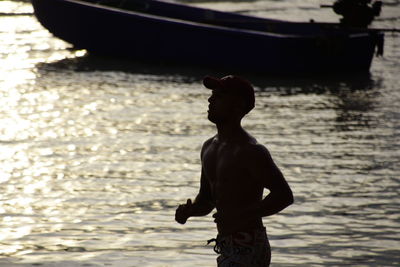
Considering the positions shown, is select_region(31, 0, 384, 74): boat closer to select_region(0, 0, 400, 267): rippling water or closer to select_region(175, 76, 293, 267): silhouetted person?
select_region(0, 0, 400, 267): rippling water

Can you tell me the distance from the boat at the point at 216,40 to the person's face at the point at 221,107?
12.2 m

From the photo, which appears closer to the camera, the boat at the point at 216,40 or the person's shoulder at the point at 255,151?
the person's shoulder at the point at 255,151

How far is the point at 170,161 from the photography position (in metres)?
11.0

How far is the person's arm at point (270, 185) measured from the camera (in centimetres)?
449

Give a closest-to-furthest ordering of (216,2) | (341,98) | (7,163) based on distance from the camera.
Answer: (7,163)
(341,98)
(216,2)

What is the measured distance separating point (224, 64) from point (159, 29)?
1.30 metres

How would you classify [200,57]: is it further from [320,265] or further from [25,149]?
[320,265]

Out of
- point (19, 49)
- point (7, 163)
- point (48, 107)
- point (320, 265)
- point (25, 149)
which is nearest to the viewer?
point (320, 265)

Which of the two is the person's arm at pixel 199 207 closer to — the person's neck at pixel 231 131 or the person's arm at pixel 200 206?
the person's arm at pixel 200 206

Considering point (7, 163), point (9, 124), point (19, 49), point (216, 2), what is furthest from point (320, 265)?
point (216, 2)

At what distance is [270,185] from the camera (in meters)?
4.50

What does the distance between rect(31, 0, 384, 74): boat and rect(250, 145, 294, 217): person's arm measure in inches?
481

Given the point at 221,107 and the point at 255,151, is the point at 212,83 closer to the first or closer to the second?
the point at 221,107

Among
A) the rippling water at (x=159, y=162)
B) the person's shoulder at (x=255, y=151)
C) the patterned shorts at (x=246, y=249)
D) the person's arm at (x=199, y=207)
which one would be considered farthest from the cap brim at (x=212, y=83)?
the rippling water at (x=159, y=162)
